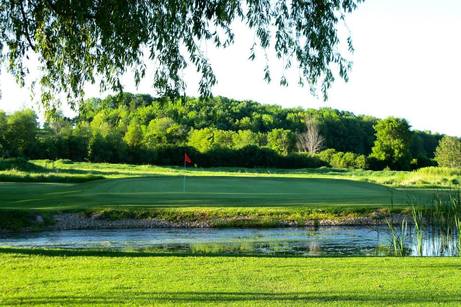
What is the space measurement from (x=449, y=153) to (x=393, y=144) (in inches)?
285

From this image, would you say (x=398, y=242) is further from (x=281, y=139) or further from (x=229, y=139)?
(x=281, y=139)

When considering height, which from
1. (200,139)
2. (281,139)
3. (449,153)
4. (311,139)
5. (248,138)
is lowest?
(449,153)

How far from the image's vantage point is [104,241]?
1589 cm

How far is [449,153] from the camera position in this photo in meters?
78.6

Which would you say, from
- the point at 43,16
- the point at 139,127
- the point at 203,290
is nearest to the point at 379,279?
the point at 203,290

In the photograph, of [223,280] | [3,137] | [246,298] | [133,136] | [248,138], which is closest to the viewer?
[246,298]

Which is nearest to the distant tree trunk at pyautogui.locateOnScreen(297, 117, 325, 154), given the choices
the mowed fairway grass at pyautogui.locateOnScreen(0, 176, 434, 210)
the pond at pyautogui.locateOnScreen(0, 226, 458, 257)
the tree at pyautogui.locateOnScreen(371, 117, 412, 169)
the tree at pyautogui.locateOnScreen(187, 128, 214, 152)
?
the tree at pyautogui.locateOnScreen(371, 117, 412, 169)

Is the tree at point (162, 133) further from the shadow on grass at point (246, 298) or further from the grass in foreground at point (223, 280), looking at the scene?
the shadow on grass at point (246, 298)

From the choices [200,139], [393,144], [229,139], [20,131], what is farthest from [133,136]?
[393,144]

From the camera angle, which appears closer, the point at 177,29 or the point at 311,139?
the point at 177,29

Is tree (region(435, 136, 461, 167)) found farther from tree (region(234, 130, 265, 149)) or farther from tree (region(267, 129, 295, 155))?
tree (region(234, 130, 265, 149))

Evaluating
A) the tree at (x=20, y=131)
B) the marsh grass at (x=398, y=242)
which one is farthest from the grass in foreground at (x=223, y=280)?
the tree at (x=20, y=131)

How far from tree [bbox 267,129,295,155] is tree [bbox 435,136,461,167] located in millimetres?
20225

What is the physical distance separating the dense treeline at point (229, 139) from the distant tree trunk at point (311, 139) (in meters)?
0.15
